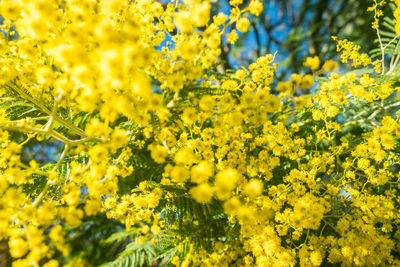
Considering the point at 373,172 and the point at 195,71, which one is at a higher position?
the point at 195,71

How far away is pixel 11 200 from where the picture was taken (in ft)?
4.42

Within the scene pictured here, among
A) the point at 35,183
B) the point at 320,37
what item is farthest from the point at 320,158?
the point at 320,37

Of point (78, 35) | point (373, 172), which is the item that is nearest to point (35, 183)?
point (78, 35)

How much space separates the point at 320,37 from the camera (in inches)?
182

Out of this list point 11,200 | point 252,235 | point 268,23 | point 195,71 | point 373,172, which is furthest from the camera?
point 268,23

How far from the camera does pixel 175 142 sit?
5.05ft

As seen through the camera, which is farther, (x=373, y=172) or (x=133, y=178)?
(x=133, y=178)

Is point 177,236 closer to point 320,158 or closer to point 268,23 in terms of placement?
point 320,158

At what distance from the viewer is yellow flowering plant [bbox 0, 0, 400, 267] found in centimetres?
119

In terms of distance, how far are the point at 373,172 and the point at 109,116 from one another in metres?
2.09

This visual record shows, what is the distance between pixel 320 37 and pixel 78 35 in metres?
4.79

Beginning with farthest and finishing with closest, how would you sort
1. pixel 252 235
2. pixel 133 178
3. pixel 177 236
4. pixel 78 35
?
pixel 133 178, pixel 177 236, pixel 252 235, pixel 78 35

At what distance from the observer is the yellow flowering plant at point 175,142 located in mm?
1188

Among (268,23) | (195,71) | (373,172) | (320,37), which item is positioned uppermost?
(268,23)
